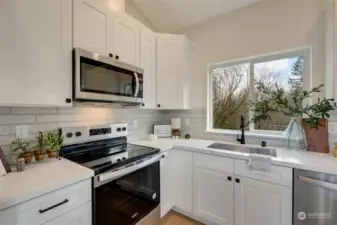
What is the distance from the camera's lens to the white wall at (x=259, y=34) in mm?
1863

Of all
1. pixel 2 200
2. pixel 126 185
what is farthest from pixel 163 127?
pixel 2 200

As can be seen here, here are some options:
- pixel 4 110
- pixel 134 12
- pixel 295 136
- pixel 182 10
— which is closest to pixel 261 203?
pixel 295 136

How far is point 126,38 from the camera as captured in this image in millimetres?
1929

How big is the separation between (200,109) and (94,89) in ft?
5.38

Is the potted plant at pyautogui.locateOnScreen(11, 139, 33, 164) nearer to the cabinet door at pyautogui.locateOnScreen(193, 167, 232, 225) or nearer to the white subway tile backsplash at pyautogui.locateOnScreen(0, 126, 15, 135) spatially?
the white subway tile backsplash at pyautogui.locateOnScreen(0, 126, 15, 135)

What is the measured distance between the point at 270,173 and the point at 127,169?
1.24 m

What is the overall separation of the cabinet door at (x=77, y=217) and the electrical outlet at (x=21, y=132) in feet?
2.53

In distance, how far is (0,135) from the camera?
4.24 feet

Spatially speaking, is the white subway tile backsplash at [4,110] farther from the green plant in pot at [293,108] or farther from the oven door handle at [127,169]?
the green plant in pot at [293,108]

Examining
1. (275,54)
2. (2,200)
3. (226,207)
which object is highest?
(275,54)

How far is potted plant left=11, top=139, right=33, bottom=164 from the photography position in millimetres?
1312

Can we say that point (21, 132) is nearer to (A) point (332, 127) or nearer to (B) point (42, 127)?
(B) point (42, 127)

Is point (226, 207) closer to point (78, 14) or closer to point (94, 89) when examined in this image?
point (94, 89)

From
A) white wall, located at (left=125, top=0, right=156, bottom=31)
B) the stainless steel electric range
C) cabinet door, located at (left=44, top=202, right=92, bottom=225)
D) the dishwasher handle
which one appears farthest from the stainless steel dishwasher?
white wall, located at (left=125, top=0, right=156, bottom=31)
